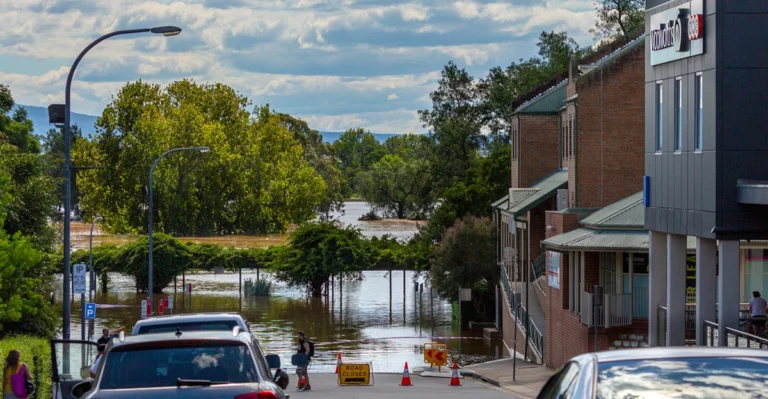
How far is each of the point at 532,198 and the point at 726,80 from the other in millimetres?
23445

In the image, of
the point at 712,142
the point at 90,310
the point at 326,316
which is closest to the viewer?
the point at 712,142

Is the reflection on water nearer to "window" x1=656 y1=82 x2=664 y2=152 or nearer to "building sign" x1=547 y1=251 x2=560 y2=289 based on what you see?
"building sign" x1=547 y1=251 x2=560 y2=289

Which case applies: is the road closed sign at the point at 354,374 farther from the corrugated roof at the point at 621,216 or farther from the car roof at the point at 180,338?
the car roof at the point at 180,338

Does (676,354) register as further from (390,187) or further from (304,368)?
(390,187)

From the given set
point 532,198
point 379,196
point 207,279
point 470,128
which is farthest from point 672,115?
point 379,196

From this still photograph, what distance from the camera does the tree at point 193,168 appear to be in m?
96.7

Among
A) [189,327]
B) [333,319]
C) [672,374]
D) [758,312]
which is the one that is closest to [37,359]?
[189,327]

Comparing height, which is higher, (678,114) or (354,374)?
(678,114)

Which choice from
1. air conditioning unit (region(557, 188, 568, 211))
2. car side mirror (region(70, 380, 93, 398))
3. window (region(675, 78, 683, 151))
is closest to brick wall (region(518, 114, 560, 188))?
air conditioning unit (region(557, 188, 568, 211))

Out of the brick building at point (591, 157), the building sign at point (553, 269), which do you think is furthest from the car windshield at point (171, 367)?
the building sign at point (553, 269)

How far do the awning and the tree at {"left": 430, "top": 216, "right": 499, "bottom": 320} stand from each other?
2653 centimetres

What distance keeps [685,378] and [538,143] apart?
43763 mm

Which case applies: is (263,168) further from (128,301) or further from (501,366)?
(501,366)

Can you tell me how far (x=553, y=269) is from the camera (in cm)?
3869
